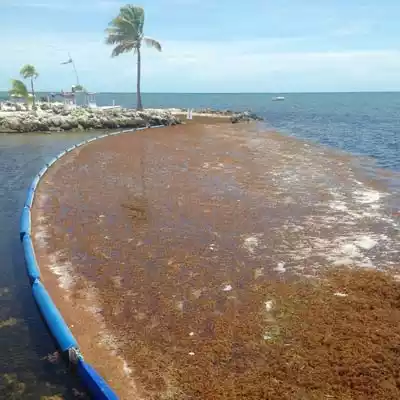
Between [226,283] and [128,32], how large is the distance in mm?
46556

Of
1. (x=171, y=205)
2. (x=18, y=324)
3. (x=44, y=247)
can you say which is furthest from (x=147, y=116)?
(x=18, y=324)

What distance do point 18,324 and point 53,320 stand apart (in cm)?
76

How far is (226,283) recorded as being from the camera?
9.03 meters

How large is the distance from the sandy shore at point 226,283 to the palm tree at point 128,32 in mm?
36101

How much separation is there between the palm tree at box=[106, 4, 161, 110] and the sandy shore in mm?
36101

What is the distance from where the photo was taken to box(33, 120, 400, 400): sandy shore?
6195 millimetres

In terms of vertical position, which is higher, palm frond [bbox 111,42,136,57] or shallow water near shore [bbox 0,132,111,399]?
palm frond [bbox 111,42,136,57]

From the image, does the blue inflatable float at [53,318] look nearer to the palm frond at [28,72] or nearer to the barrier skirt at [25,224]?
the barrier skirt at [25,224]

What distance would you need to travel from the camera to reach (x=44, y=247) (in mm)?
10969

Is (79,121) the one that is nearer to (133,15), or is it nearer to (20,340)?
(133,15)

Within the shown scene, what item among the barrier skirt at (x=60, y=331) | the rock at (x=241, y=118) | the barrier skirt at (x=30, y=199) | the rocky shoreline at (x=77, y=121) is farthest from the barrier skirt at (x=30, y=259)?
the rock at (x=241, y=118)

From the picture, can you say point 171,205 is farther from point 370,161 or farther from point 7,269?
point 370,161

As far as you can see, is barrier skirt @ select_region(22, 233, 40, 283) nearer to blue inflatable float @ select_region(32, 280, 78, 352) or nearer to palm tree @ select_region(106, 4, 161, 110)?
blue inflatable float @ select_region(32, 280, 78, 352)

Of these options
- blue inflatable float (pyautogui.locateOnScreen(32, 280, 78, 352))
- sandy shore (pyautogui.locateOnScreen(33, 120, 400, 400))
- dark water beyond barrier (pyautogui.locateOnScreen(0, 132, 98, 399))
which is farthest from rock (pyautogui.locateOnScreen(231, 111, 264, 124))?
blue inflatable float (pyautogui.locateOnScreen(32, 280, 78, 352))
